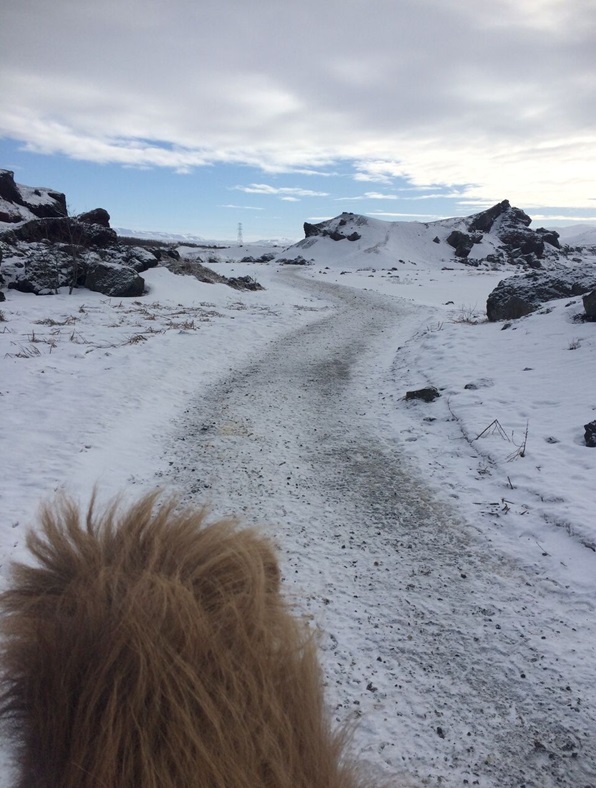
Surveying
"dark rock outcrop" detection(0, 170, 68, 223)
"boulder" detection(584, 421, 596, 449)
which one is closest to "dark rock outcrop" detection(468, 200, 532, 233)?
"dark rock outcrop" detection(0, 170, 68, 223)

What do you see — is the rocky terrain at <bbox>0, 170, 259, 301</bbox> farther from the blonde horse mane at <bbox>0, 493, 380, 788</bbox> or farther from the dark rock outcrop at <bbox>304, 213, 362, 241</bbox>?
the dark rock outcrop at <bbox>304, 213, 362, 241</bbox>

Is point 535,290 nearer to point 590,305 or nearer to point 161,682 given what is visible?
point 590,305

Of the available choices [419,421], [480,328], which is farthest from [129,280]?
[419,421]

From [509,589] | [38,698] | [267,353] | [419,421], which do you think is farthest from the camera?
[267,353]

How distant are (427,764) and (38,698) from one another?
169 cm

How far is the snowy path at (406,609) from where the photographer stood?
199 cm

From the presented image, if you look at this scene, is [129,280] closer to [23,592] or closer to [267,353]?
[267,353]

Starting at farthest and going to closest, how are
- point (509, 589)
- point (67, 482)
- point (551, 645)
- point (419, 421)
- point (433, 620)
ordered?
point (419, 421), point (67, 482), point (509, 589), point (433, 620), point (551, 645)

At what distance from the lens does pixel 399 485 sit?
4.47 metres

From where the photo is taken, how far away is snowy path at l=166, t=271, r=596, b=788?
1989 millimetres

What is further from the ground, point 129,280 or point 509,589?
point 129,280

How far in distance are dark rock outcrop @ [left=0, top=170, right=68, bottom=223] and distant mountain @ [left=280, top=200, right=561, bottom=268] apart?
103 ft

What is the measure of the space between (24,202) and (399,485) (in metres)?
27.9

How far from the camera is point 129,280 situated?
16594mm
